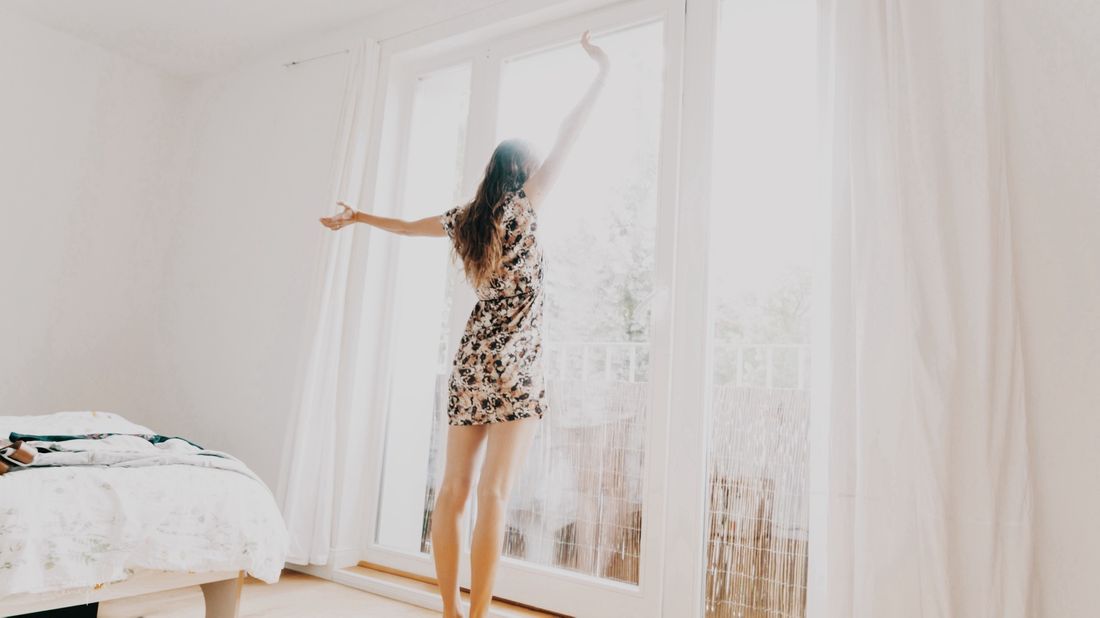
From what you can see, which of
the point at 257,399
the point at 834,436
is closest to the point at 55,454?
the point at 257,399

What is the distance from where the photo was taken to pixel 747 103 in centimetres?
226

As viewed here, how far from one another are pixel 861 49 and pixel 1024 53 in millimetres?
397

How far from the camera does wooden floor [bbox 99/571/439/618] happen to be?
2.20 metres

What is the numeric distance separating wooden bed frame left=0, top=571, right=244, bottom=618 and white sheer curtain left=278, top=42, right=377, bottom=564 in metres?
0.80

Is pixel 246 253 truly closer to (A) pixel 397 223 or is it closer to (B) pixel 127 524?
(A) pixel 397 223

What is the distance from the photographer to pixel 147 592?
1.67 metres

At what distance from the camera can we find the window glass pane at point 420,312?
2.89m

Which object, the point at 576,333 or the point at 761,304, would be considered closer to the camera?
the point at 761,304

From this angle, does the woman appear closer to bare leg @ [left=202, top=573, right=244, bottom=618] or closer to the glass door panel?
the glass door panel

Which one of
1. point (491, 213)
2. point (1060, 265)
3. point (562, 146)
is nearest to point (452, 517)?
point (491, 213)

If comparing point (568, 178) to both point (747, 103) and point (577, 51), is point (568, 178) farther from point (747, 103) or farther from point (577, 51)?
point (747, 103)

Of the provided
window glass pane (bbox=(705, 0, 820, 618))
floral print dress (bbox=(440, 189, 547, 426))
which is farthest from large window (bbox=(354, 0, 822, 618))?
floral print dress (bbox=(440, 189, 547, 426))

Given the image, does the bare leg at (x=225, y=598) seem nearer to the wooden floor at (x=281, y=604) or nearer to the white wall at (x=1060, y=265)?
the wooden floor at (x=281, y=604)

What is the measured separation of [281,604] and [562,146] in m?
Answer: 1.97
